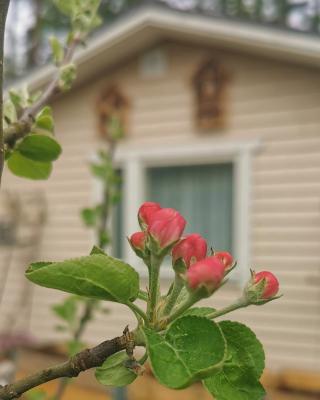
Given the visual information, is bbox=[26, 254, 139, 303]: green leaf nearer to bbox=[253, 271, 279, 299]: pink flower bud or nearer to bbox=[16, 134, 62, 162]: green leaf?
bbox=[253, 271, 279, 299]: pink flower bud

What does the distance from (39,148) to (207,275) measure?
1.46ft

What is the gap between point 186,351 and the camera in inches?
21.2

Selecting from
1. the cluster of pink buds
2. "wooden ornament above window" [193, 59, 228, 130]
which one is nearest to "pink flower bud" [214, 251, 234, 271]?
the cluster of pink buds

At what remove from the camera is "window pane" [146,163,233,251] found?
621 centimetres

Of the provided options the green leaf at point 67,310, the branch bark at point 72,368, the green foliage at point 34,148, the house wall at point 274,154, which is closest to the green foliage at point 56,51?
the green foliage at point 34,148

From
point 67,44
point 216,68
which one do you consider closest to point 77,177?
point 216,68

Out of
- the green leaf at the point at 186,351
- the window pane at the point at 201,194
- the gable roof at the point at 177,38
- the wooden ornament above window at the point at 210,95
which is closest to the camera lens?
the green leaf at the point at 186,351

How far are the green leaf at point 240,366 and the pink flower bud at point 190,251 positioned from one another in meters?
0.07

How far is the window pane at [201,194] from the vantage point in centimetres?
621

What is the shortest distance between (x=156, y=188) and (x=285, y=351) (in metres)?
2.01

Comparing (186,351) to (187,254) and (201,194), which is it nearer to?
(187,254)

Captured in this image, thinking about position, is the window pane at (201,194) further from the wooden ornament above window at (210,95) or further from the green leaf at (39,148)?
the green leaf at (39,148)

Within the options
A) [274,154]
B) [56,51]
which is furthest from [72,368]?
[274,154]

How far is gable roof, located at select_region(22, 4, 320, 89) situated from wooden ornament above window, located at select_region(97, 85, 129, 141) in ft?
0.89
